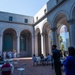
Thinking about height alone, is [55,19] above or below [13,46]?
above

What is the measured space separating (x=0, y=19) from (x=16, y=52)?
797 centimetres

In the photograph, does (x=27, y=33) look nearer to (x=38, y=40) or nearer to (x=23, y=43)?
(x=23, y=43)

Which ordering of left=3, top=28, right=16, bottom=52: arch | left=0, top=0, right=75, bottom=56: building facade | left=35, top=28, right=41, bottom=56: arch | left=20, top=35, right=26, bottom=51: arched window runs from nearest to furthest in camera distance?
left=0, top=0, right=75, bottom=56: building facade
left=35, top=28, right=41, bottom=56: arch
left=3, top=28, right=16, bottom=52: arch
left=20, top=35, right=26, bottom=51: arched window

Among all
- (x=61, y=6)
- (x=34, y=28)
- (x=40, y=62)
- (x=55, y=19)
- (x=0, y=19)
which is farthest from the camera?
(x=34, y=28)

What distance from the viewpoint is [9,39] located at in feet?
94.5

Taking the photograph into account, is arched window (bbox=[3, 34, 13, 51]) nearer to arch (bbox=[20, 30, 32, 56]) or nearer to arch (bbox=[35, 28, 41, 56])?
arch (bbox=[20, 30, 32, 56])

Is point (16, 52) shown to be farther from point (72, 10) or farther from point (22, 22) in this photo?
point (72, 10)

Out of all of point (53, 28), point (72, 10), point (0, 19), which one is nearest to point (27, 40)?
point (0, 19)

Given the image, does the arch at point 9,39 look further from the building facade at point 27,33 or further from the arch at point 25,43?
the arch at point 25,43

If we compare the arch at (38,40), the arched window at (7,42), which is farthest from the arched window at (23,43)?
the arch at (38,40)

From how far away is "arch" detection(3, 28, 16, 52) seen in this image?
92.1 ft

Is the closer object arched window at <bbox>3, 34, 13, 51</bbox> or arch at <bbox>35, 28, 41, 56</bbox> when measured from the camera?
arch at <bbox>35, 28, 41, 56</bbox>

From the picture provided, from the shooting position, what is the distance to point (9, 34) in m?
29.1

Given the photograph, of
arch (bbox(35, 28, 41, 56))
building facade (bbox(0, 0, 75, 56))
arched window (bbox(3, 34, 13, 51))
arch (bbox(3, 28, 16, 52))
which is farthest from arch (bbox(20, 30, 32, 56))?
arched window (bbox(3, 34, 13, 51))
